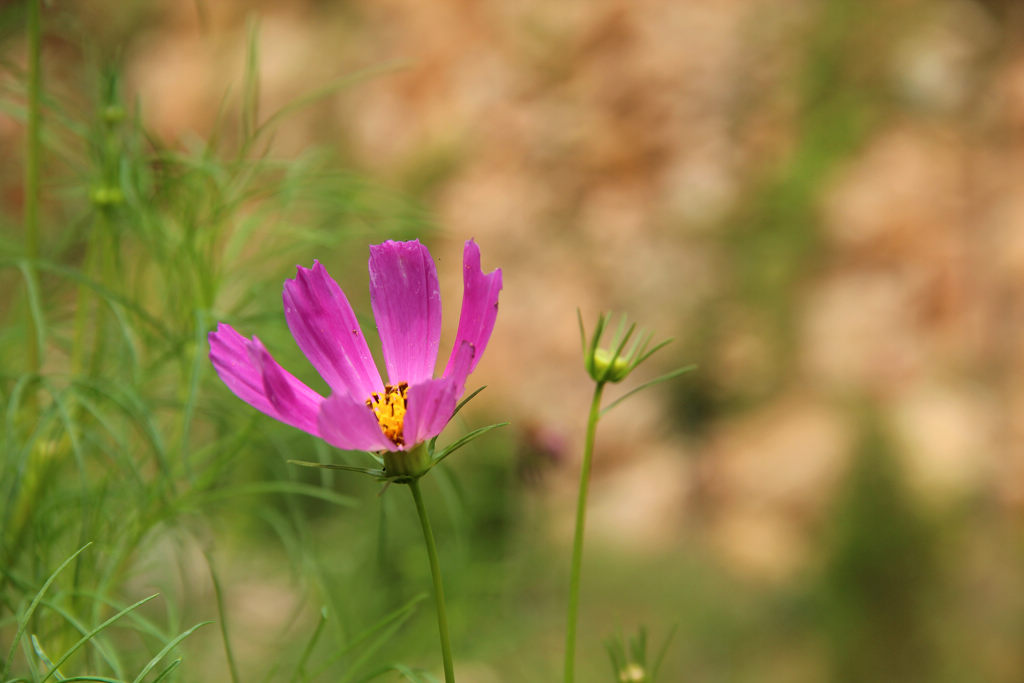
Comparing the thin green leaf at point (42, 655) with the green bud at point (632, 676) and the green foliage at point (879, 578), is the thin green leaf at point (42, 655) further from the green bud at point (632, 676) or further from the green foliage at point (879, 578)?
the green foliage at point (879, 578)

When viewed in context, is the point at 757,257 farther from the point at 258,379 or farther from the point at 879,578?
the point at 258,379

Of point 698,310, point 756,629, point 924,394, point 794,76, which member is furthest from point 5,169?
point 924,394

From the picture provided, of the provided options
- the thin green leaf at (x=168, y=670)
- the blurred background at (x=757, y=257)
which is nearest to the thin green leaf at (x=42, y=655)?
the thin green leaf at (x=168, y=670)

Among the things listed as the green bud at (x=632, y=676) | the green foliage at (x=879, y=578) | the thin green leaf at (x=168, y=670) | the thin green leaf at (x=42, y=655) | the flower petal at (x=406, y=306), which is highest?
the green foliage at (x=879, y=578)

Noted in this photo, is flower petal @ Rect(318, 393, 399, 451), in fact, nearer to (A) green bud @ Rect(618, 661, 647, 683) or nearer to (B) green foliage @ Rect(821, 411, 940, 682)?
(A) green bud @ Rect(618, 661, 647, 683)

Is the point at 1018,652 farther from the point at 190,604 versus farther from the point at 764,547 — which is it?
the point at 190,604

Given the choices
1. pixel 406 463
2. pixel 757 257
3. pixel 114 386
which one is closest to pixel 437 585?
pixel 406 463
